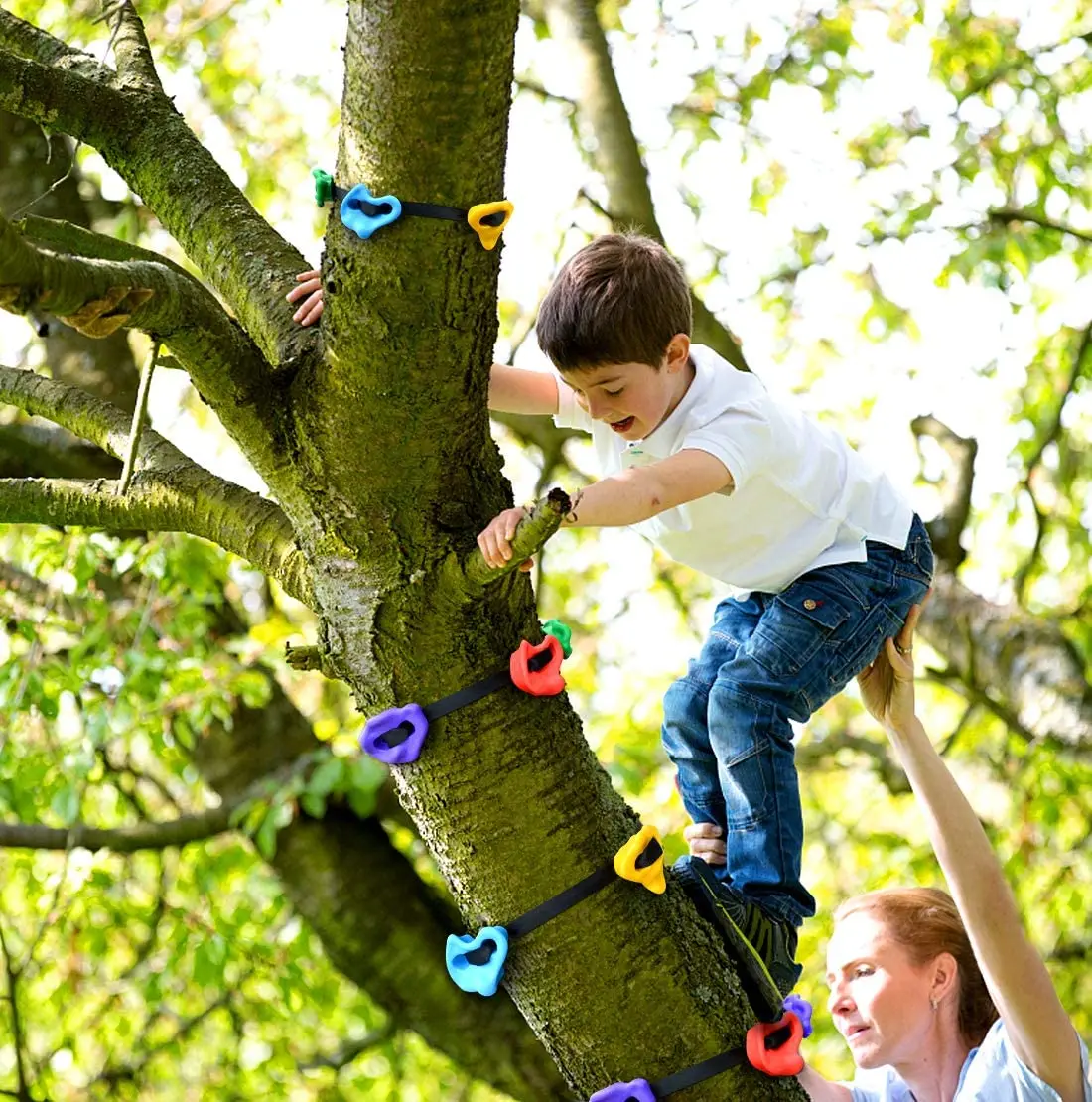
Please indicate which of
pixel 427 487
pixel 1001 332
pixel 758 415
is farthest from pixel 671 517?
pixel 1001 332

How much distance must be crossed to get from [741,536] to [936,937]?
0.99 meters

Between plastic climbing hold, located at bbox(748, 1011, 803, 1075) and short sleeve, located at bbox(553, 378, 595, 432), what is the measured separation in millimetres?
1087

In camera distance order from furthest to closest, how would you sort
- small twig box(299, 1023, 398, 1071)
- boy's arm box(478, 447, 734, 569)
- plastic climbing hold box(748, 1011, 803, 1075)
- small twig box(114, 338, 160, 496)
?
small twig box(299, 1023, 398, 1071) → plastic climbing hold box(748, 1011, 803, 1075) → small twig box(114, 338, 160, 496) → boy's arm box(478, 447, 734, 569)

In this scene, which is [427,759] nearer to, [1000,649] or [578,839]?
[578,839]

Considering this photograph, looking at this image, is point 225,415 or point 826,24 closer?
point 225,415

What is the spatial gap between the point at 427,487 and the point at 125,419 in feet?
2.07

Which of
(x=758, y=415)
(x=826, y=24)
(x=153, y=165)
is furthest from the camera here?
(x=826, y=24)

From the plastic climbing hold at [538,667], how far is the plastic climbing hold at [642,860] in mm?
217

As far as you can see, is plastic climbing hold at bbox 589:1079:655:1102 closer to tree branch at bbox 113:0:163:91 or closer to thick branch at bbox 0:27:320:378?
thick branch at bbox 0:27:320:378

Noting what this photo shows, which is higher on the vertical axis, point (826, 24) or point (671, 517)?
point (826, 24)

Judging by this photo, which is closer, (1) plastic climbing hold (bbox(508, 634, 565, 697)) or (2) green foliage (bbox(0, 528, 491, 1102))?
(1) plastic climbing hold (bbox(508, 634, 565, 697))

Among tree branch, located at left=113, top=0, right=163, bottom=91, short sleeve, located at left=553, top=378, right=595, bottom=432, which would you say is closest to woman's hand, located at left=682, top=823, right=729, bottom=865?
short sleeve, located at left=553, top=378, right=595, bottom=432

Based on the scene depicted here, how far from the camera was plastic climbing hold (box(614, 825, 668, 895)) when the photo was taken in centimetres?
181

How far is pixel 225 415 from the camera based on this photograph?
1813 mm
